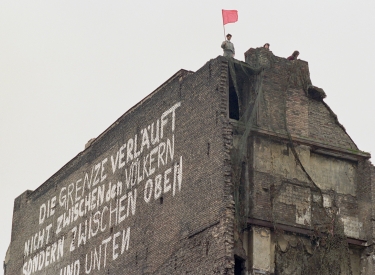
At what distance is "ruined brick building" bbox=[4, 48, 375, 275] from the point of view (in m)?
29.3

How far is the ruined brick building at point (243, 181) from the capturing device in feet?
96.0

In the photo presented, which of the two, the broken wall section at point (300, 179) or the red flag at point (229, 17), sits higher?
the red flag at point (229, 17)

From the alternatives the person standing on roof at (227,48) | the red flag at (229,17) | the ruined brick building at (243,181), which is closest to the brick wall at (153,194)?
the ruined brick building at (243,181)

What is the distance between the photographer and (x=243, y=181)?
29750mm

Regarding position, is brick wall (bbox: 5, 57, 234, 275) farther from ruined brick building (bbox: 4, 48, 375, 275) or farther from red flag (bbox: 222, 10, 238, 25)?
red flag (bbox: 222, 10, 238, 25)

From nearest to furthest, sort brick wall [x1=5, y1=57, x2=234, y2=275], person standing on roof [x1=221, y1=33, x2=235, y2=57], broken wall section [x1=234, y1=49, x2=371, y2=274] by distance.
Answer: brick wall [x1=5, y1=57, x2=234, y2=275] < broken wall section [x1=234, y1=49, x2=371, y2=274] < person standing on roof [x1=221, y1=33, x2=235, y2=57]

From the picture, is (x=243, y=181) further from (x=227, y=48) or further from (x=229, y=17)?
(x=229, y=17)

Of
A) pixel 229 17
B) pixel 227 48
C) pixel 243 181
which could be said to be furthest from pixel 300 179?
pixel 229 17

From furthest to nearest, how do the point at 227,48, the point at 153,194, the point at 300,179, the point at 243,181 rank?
the point at 153,194, the point at 227,48, the point at 300,179, the point at 243,181

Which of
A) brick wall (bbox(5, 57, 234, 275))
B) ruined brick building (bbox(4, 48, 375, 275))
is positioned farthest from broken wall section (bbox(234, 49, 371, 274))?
brick wall (bbox(5, 57, 234, 275))

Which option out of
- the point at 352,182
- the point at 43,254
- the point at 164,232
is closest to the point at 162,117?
the point at 164,232

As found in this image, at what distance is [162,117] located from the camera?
3300cm

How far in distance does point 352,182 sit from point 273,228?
11.1ft

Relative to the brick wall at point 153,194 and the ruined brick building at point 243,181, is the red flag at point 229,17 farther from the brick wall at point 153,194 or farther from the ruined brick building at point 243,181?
the brick wall at point 153,194
